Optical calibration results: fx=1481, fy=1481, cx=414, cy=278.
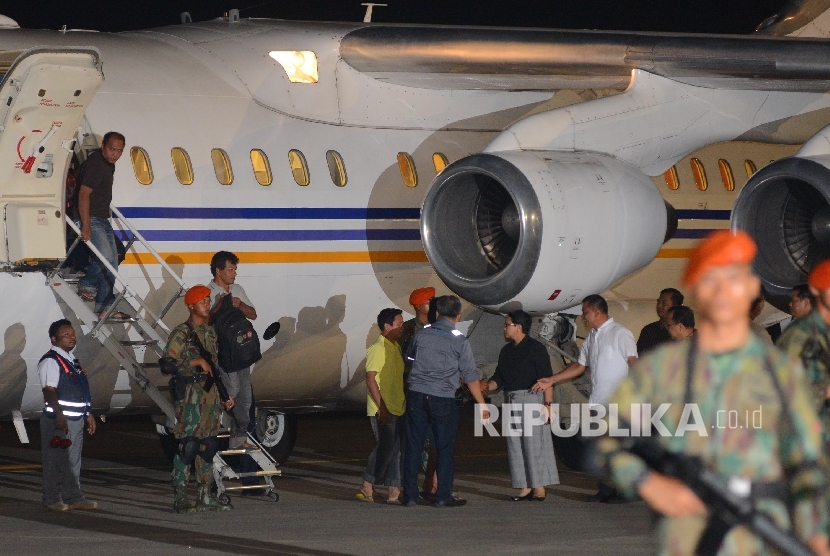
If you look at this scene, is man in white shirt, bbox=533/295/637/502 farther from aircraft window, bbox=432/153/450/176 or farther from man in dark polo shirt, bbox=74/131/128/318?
man in dark polo shirt, bbox=74/131/128/318

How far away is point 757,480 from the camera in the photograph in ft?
13.5

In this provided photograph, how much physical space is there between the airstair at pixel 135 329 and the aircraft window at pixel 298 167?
138cm

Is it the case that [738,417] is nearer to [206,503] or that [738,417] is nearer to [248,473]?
[206,503]

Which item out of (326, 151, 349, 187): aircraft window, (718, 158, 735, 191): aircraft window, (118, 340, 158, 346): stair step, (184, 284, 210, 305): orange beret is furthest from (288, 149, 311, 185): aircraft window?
(718, 158, 735, 191): aircraft window

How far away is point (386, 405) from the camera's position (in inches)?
440

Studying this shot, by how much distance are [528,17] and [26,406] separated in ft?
79.8

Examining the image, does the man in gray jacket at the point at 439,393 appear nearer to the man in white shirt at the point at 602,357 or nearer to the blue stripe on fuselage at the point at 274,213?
the man in white shirt at the point at 602,357

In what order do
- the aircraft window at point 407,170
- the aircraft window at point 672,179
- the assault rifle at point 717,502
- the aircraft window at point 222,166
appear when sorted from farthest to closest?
the aircraft window at point 672,179 < the aircraft window at point 407,170 < the aircraft window at point 222,166 < the assault rifle at point 717,502

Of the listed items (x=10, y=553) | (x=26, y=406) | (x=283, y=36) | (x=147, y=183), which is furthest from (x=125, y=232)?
(x=10, y=553)

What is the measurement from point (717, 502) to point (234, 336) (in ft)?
23.5

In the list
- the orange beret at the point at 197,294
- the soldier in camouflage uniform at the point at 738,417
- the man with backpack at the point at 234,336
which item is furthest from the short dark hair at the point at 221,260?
the soldier in camouflage uniform at the point at 738,417

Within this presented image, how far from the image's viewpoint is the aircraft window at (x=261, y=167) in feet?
39.3

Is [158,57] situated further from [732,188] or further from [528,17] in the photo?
[528,17]

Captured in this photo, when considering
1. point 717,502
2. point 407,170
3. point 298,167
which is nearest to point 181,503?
point 298,167
